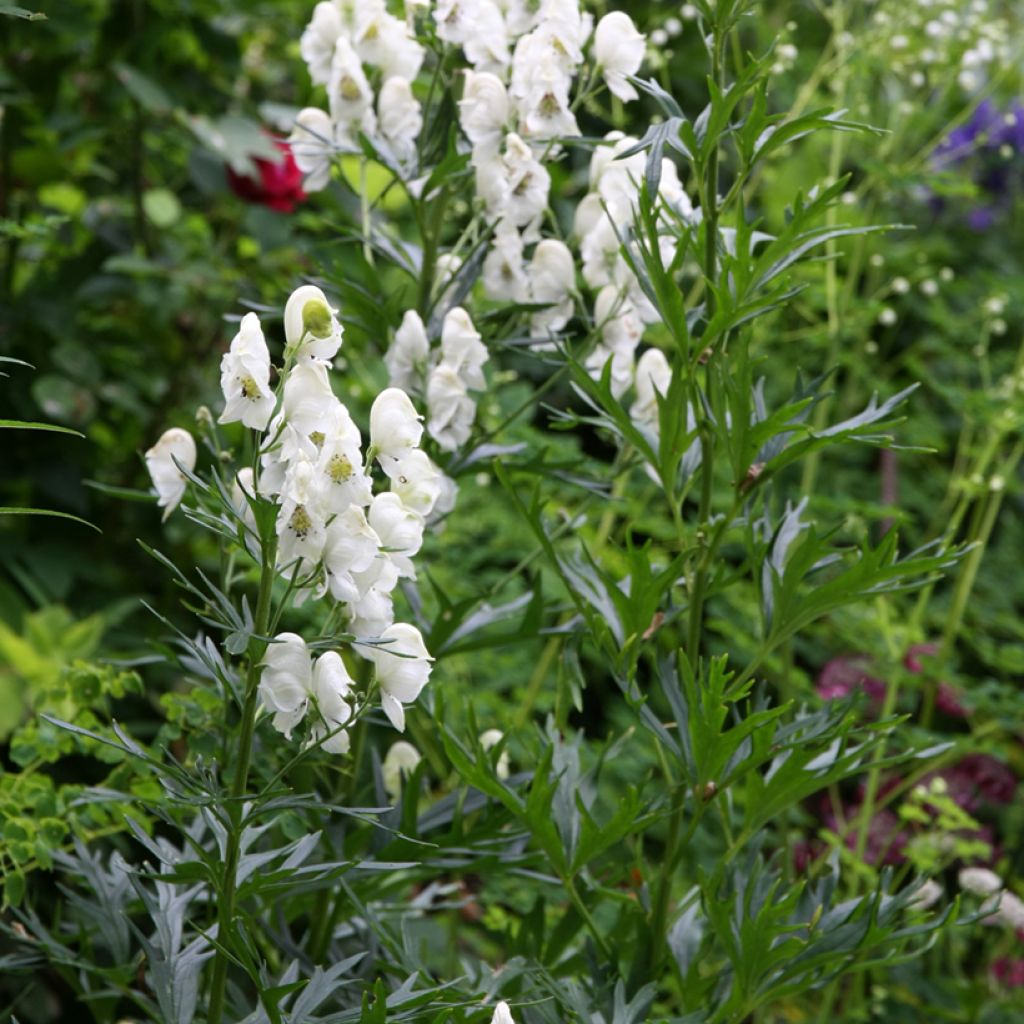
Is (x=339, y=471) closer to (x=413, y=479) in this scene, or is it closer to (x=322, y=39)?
(x=413, y=479)

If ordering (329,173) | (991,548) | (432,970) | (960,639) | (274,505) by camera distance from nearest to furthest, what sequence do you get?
(274,505) → (329,173) → (432,970) → (960,639) → (991,548)

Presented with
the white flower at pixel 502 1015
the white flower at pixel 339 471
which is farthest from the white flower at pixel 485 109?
the white flower at pixel 502 1015

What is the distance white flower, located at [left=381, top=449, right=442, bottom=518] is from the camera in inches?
40.3

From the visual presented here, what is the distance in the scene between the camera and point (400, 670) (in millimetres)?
1003

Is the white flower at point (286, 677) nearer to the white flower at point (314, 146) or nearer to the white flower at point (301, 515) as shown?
the white flower at point (301, 515)

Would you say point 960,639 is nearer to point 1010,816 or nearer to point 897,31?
point 1010,816

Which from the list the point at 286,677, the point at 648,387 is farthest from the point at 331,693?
the point at 648,387

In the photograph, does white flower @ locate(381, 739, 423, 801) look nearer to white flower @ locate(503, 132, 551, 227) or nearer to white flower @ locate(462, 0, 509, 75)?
white flower @ locate(503, 132, 551, 227)

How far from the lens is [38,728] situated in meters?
1.35

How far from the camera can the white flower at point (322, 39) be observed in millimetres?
1354

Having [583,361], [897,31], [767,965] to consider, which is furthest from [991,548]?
[767,965]

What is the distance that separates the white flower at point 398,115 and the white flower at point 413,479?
0.45 metres

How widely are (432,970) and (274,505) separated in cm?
126

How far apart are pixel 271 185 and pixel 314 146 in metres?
0.71
